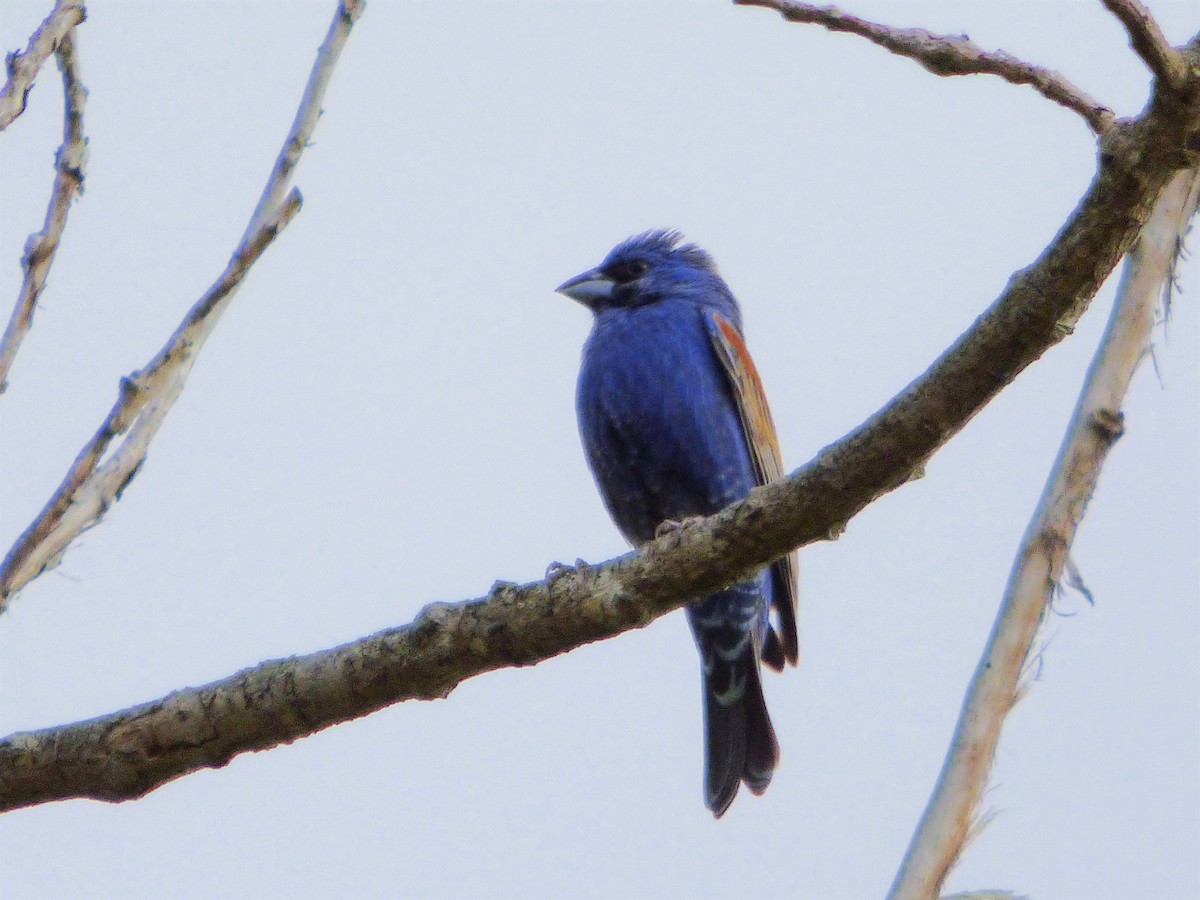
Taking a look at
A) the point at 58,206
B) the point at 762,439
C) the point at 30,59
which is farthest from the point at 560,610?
the point at 762,439

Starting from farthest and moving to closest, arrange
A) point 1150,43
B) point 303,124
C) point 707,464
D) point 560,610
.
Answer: point 707,464
point 560,610
point 303,124
point 1150,43

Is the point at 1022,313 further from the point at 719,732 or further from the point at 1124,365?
the point at 719,732

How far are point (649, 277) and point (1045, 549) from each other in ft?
10.1

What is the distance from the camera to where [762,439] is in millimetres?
6168

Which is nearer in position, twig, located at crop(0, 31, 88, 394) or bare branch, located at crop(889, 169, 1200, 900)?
twig, located at crop(0, 31, 88, 394)

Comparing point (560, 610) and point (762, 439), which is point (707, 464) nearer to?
point (762, 439)

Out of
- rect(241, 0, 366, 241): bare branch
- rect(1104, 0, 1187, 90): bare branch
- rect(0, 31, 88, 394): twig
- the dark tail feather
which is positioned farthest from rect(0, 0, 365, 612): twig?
the dark tail feather

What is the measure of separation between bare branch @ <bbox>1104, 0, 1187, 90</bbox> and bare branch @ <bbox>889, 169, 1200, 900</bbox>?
1647 mm

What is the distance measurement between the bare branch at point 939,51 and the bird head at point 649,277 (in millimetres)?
3836

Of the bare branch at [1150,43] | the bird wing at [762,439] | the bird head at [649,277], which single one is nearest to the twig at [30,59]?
the bare branch at [1150,43]

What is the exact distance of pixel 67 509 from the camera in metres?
2.79

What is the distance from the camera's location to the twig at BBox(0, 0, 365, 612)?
2.71 meters

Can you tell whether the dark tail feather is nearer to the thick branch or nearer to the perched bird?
the perched bird

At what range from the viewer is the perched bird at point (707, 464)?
5.96 m
